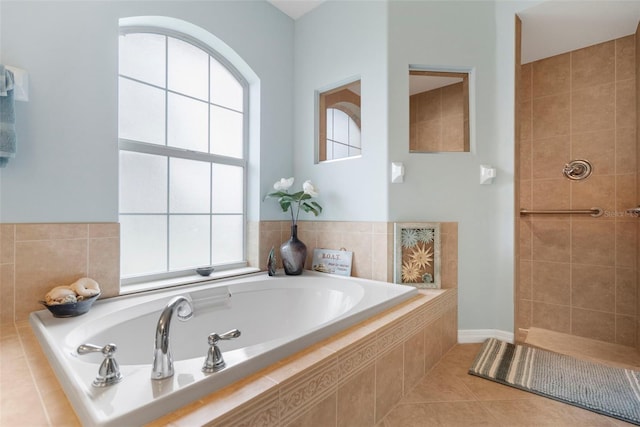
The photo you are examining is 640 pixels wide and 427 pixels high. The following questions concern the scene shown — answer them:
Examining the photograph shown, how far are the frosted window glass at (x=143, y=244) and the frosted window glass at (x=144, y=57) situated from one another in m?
0.88

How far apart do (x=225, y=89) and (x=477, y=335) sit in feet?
8.50

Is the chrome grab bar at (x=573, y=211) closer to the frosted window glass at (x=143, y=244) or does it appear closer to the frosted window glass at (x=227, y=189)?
the frosted window glass at (x=227, y=189)

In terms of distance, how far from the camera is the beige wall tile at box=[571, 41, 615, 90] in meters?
2.35

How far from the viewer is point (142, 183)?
1.91 meters

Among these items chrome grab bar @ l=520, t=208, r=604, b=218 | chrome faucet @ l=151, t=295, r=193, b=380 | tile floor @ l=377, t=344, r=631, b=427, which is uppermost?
chrome grab bar @ l=520, t=208, r=604, b=218

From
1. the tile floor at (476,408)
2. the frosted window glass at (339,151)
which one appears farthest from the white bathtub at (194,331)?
the frosted window glass at (339,151)

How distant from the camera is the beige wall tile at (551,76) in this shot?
2.53 metres

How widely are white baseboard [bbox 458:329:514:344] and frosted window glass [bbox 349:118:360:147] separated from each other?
5.15 feet

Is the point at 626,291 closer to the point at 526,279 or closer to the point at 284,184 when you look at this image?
the point at 526,279

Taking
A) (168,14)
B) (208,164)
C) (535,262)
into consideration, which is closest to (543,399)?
(535,262)

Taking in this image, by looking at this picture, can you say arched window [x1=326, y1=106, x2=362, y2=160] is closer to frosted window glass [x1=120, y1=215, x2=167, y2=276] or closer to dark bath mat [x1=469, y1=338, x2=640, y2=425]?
frosted window glass [x1=120, y1=215, x2=167, y2=276]

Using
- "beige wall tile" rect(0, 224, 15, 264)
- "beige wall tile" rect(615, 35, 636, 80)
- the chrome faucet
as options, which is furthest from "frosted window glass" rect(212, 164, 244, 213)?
"beige wall tile" rect(615, 35, 636, 80)

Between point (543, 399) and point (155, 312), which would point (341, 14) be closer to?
point (155, 312)

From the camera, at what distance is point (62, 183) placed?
148 centimetres
